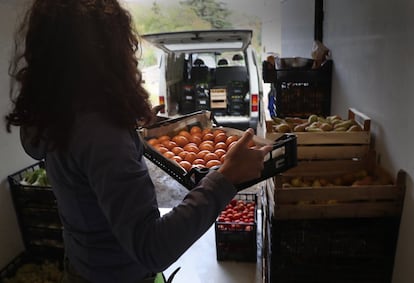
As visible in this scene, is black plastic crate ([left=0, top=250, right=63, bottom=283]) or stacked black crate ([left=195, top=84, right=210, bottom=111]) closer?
black plastic crate ([left=0, top=250, right=63, bottom=283])

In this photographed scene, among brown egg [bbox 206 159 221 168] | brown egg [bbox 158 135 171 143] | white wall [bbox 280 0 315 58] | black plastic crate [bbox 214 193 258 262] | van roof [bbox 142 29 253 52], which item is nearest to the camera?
brown egg [bbox 206 159 221 168]

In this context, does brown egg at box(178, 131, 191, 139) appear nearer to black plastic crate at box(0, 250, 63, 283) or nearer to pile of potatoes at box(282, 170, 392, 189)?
pile of potatoes at box(282, 170, 392, 189)

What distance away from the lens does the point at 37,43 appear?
66 cm

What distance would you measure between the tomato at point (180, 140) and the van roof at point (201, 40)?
2289mm

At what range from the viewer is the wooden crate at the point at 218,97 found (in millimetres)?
4473

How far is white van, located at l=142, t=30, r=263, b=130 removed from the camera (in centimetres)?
416

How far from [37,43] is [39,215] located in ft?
5.17

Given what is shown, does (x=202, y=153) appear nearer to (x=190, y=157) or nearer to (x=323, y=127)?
(x=190, y=157)

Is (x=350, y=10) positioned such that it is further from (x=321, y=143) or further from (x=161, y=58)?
(x=161, y=58)

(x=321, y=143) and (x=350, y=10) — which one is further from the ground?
(x=350, y=10)

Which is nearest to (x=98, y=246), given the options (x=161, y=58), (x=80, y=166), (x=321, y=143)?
(x=80, y=166)

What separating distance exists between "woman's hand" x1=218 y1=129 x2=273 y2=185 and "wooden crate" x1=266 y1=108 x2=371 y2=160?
572 millimetres

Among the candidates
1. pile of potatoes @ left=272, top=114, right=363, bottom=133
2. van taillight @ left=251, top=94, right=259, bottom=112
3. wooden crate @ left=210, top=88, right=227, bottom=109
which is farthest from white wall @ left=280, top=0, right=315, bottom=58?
pile of potatoes @ left=272, top=114, right=363, bottom=133

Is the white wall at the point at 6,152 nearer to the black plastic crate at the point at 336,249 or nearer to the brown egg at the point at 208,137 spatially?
the brown egg at the point at 208,137
